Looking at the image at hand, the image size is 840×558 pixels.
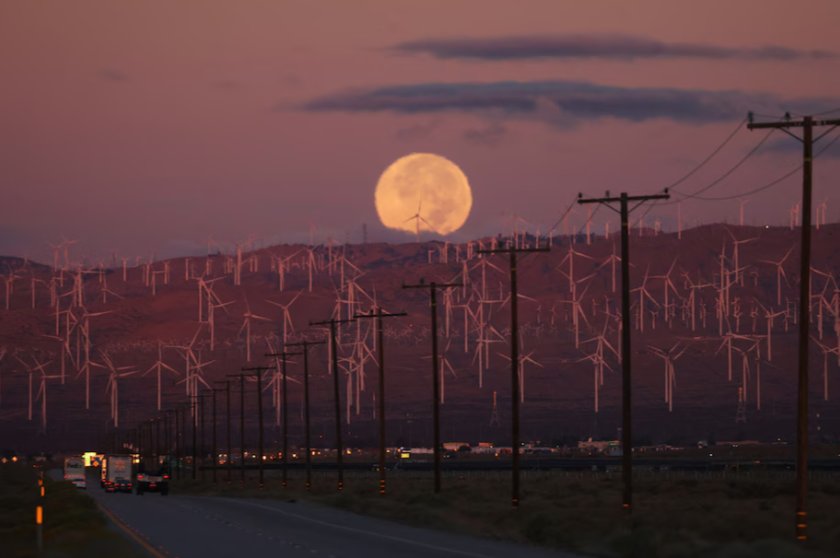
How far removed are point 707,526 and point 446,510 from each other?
16.7 meters

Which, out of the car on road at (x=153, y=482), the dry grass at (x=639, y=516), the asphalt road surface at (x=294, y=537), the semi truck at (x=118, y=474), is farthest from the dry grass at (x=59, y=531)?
the semi truck at (x=118, y=474)

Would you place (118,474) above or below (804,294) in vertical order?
below

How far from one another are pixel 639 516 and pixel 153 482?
68.3 meters

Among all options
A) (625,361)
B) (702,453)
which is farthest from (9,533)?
(702,453)

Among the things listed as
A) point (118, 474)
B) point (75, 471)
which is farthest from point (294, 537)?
point (75, 471)

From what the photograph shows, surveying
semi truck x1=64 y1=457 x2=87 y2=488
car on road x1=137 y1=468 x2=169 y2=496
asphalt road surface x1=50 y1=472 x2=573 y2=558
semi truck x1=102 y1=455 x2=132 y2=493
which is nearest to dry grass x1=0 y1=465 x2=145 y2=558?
asphalt road surface x1=50 y1=472 x2=573 y2=558

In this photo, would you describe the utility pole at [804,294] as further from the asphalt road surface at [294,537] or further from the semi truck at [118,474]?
the semi truck at [118,474]

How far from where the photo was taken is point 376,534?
133 feet

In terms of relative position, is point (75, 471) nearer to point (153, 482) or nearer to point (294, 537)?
point (153, 482)

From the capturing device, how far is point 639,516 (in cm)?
4209

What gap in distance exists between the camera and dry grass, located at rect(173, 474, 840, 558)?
31984 mm

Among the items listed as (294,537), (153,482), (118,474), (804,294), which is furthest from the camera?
(118,474)

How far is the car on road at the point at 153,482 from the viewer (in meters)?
103

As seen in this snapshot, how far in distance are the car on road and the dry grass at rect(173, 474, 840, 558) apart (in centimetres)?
3192
